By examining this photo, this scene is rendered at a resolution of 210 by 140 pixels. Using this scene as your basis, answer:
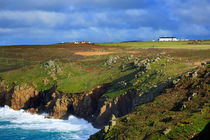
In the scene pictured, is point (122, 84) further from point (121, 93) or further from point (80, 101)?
point (80, 101)

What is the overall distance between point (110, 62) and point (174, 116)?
53451 mm

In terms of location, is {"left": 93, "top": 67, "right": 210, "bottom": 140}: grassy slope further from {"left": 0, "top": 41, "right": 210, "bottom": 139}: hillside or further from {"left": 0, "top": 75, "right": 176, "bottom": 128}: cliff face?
{"left": 0, "top": 75, "right": 176, "bottom": 128}: cliff face

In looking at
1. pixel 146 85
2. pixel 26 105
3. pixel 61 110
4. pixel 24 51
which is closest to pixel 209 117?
pixel 146 85

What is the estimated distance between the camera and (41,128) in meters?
52.1

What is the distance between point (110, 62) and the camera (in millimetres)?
82188

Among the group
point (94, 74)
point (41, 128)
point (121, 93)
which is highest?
point (94, 74)

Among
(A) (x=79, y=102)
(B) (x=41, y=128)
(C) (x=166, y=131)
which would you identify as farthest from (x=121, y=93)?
(C) (x=166, y=131)

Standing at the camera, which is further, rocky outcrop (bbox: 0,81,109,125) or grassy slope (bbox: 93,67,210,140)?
rocky outcrop (bbox: 0,81,109,125)

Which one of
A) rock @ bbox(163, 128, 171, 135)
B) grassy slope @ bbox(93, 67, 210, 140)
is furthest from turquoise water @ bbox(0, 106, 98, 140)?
rock @ bbox(163, 128, 171, 135)

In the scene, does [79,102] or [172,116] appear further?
[79,102]

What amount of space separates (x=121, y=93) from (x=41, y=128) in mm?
18759

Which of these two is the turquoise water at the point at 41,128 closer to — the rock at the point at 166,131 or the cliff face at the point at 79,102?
the cliff face at the point at 79,102

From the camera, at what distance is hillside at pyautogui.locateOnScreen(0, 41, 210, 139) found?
29.7 meters

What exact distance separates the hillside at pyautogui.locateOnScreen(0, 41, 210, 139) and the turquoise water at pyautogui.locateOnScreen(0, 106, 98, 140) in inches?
88.2
